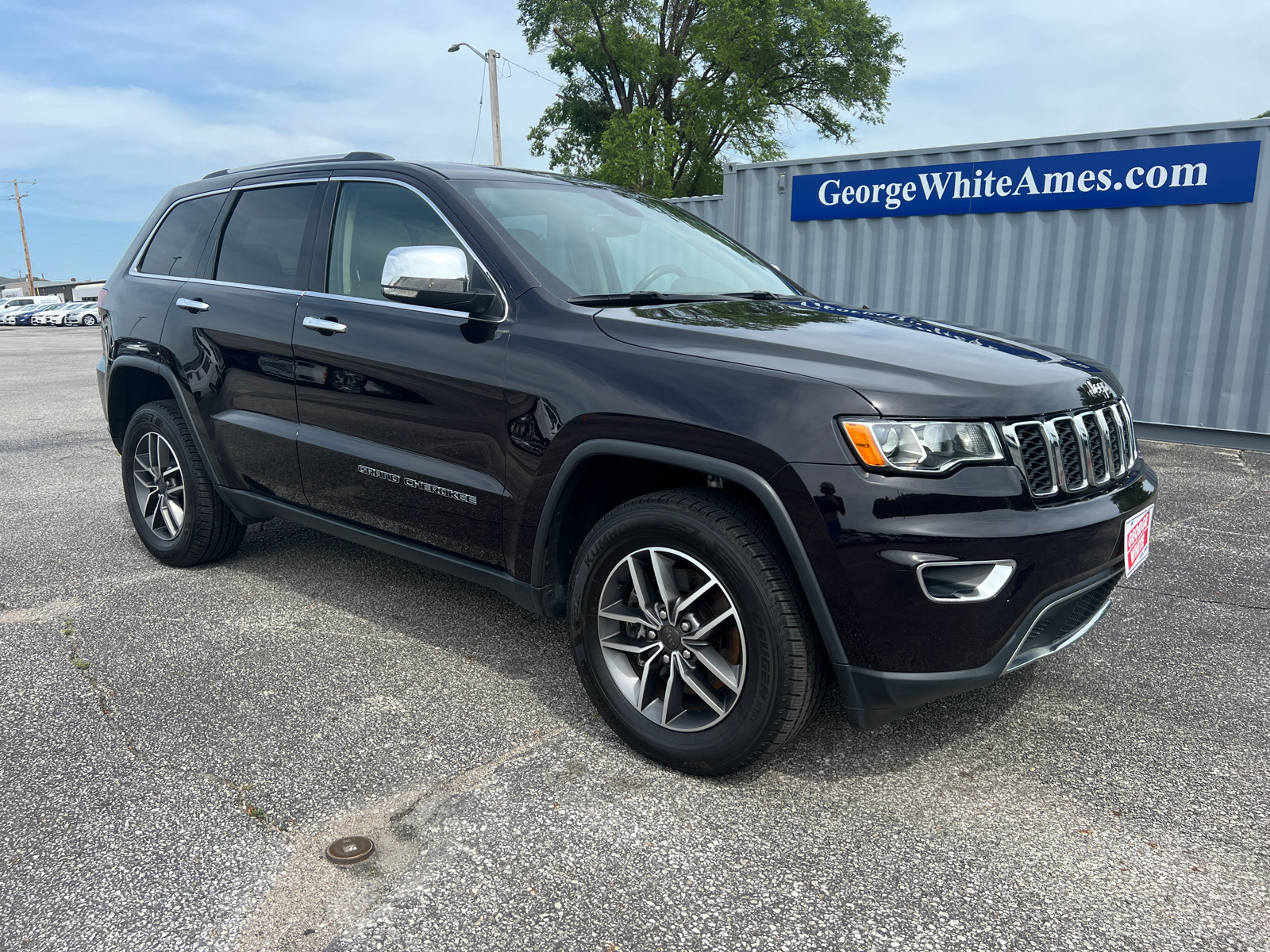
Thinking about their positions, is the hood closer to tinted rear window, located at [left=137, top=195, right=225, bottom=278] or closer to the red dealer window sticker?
the red dealer window sticker

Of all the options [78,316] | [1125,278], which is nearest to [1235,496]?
[1125,278]

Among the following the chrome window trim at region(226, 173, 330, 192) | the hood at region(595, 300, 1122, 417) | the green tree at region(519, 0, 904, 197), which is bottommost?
the hood at region(595, 300, 1122, 417)

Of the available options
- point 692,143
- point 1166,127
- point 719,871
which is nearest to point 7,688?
point 719,871

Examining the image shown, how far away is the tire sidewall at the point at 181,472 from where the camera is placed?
415 centimetres

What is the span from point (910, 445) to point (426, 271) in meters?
1.56

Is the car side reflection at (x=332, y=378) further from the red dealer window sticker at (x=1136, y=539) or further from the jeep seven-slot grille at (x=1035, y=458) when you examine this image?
the red dealer window sticker at (x=1136, y=539)

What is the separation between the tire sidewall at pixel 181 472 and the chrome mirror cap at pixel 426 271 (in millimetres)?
1827

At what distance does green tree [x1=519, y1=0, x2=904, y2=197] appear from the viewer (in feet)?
102

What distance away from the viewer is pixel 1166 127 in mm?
7734

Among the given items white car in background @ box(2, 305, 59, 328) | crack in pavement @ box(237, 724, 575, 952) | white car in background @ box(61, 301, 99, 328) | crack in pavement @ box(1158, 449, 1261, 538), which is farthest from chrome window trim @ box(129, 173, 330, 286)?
white car in background @ box(2, 305, 59, 328)

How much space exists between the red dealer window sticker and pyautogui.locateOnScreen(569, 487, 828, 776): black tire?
0.94m

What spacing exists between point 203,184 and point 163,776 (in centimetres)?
296

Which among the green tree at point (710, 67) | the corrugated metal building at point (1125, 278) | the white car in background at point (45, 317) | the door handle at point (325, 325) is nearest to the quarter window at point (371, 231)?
the door handle at point (325, 325)

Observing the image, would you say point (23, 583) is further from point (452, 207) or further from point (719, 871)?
point (719, 871)
